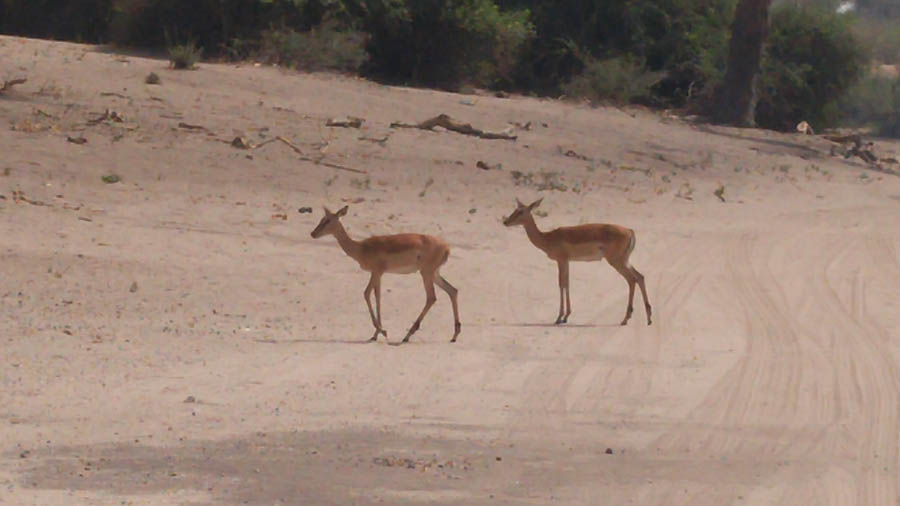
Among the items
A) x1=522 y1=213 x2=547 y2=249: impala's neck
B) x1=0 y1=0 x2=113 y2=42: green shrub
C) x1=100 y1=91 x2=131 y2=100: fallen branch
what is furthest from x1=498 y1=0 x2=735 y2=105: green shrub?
x1=522 y1=213 x2=547 y2=249: impala's neck

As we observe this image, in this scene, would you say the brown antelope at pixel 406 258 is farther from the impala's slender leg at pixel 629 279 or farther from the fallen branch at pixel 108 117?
the fallen branch at pixel 108 117

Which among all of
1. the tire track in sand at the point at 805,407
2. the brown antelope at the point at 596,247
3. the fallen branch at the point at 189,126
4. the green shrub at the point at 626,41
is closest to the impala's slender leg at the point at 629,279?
the brown antelope at the point at 596,247

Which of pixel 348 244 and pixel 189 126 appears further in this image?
pixel 189 126

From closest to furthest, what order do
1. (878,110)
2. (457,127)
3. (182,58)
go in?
(457,127) → (182,58) → (878,110)

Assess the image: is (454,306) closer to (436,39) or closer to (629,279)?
(629,279)

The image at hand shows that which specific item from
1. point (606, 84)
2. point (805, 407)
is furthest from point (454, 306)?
point (606, 84)

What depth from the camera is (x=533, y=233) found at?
16.0 metres

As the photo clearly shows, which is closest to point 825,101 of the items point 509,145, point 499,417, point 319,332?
point 509,145

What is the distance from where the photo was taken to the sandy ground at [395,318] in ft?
29.6

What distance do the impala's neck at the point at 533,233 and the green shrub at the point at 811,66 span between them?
23885 millimetres

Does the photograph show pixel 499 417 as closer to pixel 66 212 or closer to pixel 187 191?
pixel 66 212

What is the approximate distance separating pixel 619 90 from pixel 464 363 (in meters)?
23.2

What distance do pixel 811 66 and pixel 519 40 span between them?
8711 mm

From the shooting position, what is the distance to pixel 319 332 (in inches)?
537
